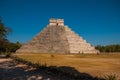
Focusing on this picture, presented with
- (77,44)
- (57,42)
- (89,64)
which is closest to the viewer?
(89,64)

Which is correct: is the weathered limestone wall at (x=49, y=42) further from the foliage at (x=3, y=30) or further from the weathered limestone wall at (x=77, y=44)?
the foliage at (x=3, y=30)

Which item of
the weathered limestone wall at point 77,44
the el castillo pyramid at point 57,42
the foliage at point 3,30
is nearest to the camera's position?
the foliage at point 3,30

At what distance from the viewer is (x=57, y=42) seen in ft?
256

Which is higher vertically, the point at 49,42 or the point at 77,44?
the point at 49,42

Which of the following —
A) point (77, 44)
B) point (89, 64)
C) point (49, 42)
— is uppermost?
point (49, 42)

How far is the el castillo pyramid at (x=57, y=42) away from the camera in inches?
2953

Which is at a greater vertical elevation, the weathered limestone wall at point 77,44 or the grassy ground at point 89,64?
the weathered limestone wall at point 77,44

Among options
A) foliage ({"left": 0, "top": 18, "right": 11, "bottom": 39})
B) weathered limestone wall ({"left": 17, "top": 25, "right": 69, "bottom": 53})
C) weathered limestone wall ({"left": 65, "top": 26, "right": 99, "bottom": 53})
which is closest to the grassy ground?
foliage ({"left": 0, "top": 18, "right": 11, "bottom": 39})

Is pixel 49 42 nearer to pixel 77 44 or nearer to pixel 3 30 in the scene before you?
pixel 77 44

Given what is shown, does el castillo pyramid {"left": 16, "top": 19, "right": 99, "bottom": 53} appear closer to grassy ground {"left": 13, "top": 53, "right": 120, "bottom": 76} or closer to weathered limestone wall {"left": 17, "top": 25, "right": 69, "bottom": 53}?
weathered limestone wall {"left": 17, "top": 25, "right": 69, "bottom": 53}

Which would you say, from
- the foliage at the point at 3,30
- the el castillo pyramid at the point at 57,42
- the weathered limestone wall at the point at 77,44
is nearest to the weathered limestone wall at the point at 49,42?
the el castillo pyramid at the point at 57,42

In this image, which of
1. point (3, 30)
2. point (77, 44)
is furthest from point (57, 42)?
point (3, 30)

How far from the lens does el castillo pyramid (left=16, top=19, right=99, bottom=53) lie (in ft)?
246

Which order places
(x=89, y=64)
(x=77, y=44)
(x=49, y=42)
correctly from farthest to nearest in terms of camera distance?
(x=77, y=44) < (x=49, y=42) < (x=89, y=64)
